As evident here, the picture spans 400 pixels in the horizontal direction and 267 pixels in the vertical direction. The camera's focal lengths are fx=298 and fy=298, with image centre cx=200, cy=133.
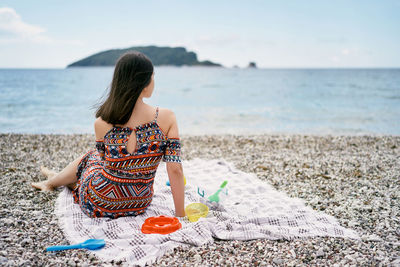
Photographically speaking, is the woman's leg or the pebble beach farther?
the woman's leg

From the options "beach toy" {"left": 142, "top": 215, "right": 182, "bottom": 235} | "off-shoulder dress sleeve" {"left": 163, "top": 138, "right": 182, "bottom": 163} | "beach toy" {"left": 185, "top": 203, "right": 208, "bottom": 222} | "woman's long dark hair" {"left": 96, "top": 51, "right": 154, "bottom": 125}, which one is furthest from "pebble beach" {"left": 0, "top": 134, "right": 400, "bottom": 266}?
"woman's long dark hair" {"left": 96, "top": 51, "right": 154, "bottom": 125}

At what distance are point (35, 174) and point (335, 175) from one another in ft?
16.0

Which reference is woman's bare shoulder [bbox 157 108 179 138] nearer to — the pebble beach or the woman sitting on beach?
the woman sitting on beach

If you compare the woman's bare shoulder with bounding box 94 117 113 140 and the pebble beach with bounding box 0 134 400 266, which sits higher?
the woman's bare shoulder with bounding box 94 117 113 140

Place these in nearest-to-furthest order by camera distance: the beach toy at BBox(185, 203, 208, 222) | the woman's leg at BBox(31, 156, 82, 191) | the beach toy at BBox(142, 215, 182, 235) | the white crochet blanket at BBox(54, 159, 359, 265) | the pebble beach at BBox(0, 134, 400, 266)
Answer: the pebble beach at BBox(0, 134, 400, 266)
the white crochet blanket at BBox(54, 159, 359, 265)
the beach toy at BBox(142, 215, 182, 235)
the beach toy at BBox(185, 203, 208, 222)
the woman's leg at BBox(31, 156, 82, 191)

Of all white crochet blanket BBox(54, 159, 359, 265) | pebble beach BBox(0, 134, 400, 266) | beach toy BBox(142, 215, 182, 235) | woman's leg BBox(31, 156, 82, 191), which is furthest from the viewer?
woman's leg BBox(31, 156, 82, 191)

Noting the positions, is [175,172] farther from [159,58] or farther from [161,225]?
[159,58]

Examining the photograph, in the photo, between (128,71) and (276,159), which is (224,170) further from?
(128,71)

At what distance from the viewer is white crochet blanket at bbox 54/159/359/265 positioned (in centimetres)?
266

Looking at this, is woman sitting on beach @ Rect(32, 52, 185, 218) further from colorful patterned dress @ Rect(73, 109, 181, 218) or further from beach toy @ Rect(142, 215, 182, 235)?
beach toy @ Rect(142, 215, 182, 235)

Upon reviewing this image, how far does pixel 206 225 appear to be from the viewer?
9.51 ft

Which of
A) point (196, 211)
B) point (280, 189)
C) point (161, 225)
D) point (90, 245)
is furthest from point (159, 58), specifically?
point (90, 245)

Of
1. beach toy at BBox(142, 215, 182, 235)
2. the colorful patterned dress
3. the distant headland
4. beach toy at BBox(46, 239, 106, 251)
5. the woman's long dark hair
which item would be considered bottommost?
beach toy at BBox(46, 239, 106, 251)

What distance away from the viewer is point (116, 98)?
107 inches
